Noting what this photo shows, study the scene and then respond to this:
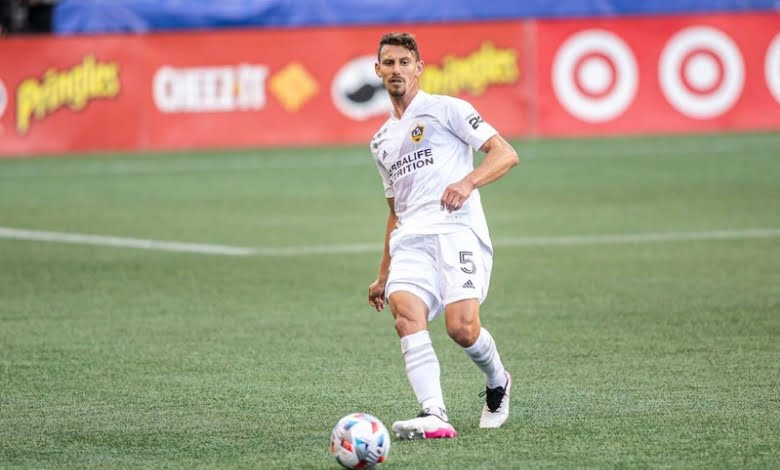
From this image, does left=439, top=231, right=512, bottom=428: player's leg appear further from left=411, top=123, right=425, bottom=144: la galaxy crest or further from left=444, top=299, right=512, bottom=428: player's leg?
left=411, top=123, right=425, bottom=144: la galaxy crest

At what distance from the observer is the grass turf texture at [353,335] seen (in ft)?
22.9

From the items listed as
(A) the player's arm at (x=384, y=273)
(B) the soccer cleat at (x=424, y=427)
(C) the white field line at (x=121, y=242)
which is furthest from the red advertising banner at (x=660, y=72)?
(B) the soccer cleat at (x=424, y=427)

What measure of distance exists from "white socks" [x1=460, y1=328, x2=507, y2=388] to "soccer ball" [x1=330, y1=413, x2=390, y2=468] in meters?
0.86

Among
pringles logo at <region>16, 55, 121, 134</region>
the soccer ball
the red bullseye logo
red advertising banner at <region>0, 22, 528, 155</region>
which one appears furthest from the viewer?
the red bullseye logo

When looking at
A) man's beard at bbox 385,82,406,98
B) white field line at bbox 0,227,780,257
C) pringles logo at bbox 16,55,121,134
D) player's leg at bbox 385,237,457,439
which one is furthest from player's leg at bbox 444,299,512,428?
pringles logo at bbox 16,55,121,134

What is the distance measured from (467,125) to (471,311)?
3.01 ft

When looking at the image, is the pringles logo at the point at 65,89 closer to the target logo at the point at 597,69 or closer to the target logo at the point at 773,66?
the target logo at the point at 597,69

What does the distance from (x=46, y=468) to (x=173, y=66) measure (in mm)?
17518

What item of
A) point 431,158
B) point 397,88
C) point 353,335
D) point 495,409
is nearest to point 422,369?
point 495,409

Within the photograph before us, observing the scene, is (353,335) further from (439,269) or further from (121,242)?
(121,242)

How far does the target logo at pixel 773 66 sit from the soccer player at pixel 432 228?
1737 cm

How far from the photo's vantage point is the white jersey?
7402 millimetres

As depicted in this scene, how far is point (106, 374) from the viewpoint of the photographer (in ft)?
29.0

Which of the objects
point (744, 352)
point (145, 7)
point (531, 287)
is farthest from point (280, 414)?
point (145, 7)
